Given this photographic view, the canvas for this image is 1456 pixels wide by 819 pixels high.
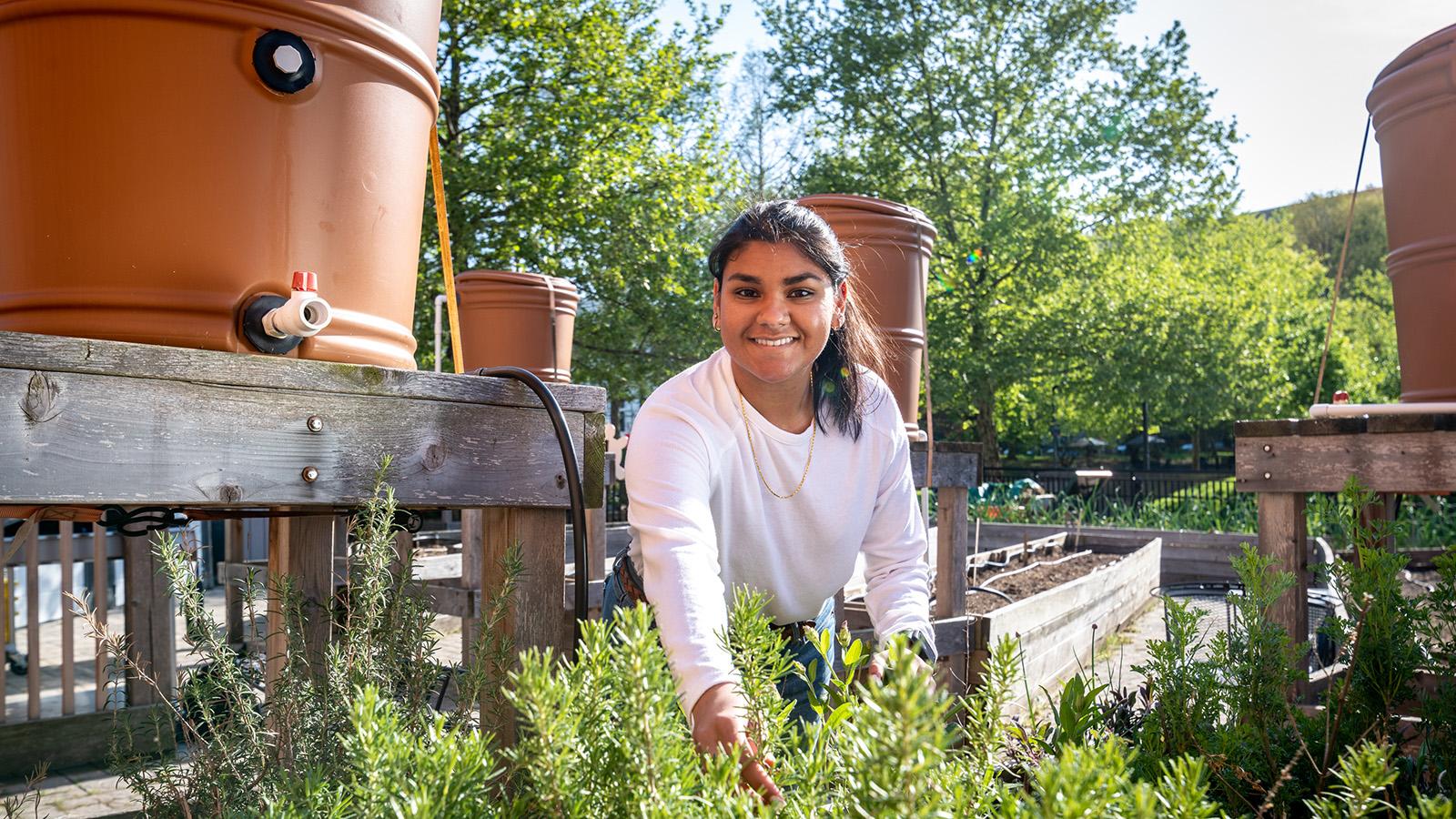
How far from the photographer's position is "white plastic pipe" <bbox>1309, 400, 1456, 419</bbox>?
257cm

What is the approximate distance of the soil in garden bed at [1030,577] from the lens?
730 centimetres

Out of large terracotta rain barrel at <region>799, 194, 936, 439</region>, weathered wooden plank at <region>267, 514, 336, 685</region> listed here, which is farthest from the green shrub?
large terracotta rain barrel at <region>799, 194, 936, 439</region>

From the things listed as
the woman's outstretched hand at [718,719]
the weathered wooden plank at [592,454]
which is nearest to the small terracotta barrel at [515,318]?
the weathered wooden plank at [592,454]

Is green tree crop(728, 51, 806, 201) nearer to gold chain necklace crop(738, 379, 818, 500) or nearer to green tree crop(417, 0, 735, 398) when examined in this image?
green tree crop(417, 0, 735, 398)

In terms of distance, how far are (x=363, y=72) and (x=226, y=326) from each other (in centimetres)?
41

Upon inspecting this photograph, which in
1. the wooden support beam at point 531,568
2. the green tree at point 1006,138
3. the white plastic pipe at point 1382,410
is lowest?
the wooden support beam at point 531,568

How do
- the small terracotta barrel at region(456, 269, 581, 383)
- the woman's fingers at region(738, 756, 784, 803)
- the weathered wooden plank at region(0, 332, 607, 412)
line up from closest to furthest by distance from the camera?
the woman's fingers at region(738, 756, 784, 803)
the weathered wooden plank at region(0, 332, 607, 412)
the small terracotta barrel at region(456, 269, 581, 383)

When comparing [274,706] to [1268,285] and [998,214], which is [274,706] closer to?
[998,214]

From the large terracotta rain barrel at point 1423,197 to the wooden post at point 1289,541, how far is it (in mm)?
426

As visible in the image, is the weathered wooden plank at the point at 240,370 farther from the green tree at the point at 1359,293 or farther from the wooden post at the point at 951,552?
the green tree at the point at 1359,293

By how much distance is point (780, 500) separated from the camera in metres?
2.04

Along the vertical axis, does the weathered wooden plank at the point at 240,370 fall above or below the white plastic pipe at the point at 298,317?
below

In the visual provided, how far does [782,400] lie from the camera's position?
210cm

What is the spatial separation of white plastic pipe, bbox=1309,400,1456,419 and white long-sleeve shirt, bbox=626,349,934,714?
1359 mm
